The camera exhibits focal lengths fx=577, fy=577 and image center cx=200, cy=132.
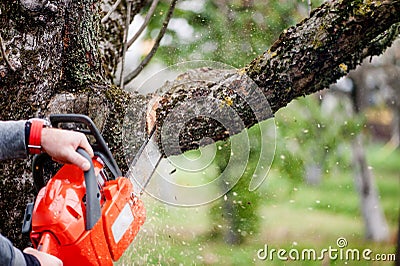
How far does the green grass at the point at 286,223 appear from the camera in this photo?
2586 mm

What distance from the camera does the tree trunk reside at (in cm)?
143

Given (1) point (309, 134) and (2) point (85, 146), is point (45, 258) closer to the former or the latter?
(2) point (85, 146)

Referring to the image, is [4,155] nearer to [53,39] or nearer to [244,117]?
[53,39]

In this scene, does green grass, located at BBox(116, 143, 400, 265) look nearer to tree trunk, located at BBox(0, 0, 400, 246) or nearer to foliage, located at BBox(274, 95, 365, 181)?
foliage, located at BBox(274, 95, 365, 181)

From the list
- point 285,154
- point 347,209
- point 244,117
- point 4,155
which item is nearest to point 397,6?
point 244,117

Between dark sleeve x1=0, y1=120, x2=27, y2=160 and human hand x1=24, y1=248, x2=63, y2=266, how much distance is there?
0.21m

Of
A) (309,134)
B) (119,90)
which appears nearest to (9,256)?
(119,90)

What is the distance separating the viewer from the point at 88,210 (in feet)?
3.83

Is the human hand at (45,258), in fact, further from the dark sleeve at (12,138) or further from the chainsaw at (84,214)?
the dark sleeve at (12,138)

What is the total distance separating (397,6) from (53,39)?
0.86m

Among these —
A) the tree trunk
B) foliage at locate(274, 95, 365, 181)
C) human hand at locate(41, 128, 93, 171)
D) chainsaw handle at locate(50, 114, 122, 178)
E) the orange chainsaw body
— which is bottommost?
the orange chainsaw body

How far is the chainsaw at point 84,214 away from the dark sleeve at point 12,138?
7 centimetres

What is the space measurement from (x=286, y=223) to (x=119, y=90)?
11.0 ft

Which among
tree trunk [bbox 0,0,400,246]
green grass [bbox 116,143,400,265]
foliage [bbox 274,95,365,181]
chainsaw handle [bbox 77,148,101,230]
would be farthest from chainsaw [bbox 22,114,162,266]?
foliage [bbox 274,95,365,181]
